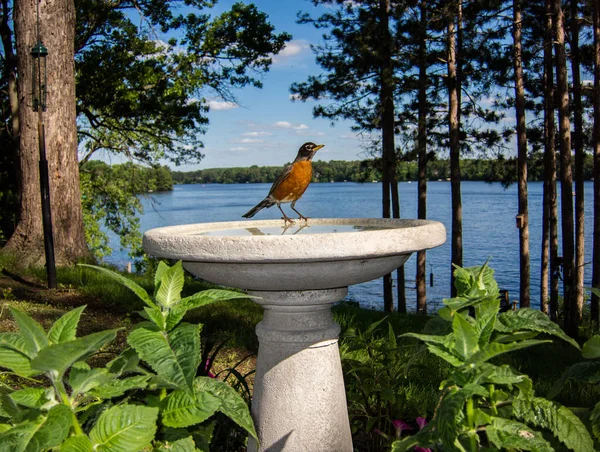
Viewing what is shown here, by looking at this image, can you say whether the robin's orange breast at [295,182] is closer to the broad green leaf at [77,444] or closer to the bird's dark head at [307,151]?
the bird's dark head at [307,151]

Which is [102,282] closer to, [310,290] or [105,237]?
[310,290]

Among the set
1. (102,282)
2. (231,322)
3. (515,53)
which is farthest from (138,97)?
(231,322)

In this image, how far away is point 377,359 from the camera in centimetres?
327

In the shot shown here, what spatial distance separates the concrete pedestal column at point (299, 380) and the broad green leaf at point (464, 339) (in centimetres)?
108

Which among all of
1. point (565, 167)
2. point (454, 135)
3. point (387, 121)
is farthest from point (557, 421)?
point (387, 121)

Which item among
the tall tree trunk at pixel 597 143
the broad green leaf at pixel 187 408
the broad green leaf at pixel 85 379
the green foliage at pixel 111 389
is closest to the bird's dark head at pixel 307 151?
the green foliage at pixel 111 389

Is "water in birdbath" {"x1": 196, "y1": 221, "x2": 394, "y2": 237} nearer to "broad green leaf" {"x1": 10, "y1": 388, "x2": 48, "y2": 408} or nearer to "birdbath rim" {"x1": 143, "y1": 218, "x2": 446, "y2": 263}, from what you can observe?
"birdbath rim" {"x1": 143, "y1": 218, "x2": 446, "y2": 263}

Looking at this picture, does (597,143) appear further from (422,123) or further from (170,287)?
(170,287)

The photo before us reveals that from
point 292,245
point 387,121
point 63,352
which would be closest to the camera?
point 63,352

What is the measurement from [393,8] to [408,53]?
125 centimetres

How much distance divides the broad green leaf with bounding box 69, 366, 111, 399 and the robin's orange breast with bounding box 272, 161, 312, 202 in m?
1.95

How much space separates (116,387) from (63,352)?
243mm

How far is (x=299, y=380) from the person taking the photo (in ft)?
9.09

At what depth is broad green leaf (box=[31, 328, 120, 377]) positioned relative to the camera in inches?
57.6
